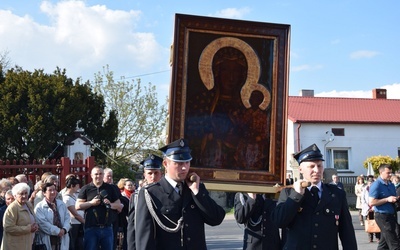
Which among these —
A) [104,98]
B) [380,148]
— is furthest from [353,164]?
[104,98]

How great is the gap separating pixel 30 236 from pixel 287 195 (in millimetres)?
5487

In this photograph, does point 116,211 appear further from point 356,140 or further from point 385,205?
point 356,140

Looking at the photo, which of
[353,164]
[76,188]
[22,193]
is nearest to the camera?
[22,193]

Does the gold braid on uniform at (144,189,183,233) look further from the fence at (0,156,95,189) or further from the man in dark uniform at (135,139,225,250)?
the fence at (0,156,95,189)

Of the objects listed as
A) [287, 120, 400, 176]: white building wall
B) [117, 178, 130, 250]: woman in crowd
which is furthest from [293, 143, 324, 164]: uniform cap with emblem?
[287, 120, 400, 176]: white building wall

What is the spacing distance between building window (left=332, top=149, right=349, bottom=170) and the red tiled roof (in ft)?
7.18

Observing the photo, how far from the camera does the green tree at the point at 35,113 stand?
115 ft

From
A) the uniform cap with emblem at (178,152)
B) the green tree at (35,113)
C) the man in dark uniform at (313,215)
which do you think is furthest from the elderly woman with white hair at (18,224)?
the green tree at (35,113)

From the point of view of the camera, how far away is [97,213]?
10.4 metres

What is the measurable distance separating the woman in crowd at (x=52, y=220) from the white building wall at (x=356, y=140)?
105 feet

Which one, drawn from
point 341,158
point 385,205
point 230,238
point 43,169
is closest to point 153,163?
point 385,205

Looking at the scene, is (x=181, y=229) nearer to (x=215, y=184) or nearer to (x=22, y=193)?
(x=215, y=184)

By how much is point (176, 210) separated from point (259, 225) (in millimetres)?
3057

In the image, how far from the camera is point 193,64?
6953 mm
